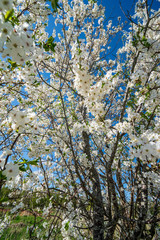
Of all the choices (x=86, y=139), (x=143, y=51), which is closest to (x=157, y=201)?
(x=86, y=139)

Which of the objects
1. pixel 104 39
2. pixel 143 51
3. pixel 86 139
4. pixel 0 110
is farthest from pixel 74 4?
pixel 86 139

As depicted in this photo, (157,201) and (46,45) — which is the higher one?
(46,45)

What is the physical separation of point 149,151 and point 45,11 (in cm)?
311

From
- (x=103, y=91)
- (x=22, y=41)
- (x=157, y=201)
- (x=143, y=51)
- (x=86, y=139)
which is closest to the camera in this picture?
(x=22, y=41)

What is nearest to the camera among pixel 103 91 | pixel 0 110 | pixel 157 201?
pixel 103 91

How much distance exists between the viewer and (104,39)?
240 inches

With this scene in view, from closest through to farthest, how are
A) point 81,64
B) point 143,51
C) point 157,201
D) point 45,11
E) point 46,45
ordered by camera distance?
point 46,45
point 81,64
point 143,51
point 45,11
point 157,201

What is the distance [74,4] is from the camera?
4910 mm

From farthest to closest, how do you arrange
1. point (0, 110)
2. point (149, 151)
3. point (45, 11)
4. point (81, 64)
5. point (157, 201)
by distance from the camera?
point (0, 110) < point (157, 201) < point (45, 11) < point (81, 64) < point (149, 151)

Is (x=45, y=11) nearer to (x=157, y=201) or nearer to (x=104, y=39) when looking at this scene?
(x=104, y=39)

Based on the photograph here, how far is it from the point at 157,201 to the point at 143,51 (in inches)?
118

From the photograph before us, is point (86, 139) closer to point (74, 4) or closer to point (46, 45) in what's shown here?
point (46, 45)

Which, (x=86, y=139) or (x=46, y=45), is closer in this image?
(x=46, y=45)

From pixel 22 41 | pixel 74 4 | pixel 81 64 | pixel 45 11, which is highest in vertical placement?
pixel 74 4
